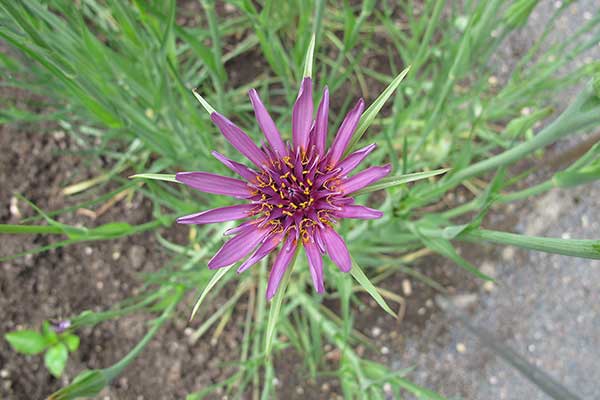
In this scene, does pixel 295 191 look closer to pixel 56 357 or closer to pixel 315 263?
pixel 315 263

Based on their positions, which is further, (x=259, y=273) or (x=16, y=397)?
(x=259, y=273)

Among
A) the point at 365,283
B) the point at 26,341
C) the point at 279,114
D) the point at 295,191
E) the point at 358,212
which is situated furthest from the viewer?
the point at 279,114

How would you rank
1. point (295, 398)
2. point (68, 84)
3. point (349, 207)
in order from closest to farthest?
point (349, 207) → point (68, 84) → point (295, 398)

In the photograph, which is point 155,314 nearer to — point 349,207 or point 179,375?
point 179,375

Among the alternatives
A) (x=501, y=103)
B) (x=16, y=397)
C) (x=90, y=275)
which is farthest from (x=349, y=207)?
(x=16, y=397)

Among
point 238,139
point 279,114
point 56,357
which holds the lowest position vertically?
point 56,357

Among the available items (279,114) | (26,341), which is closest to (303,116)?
(26,341)

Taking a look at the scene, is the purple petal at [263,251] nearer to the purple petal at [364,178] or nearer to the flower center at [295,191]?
the flower center at [295,191]
